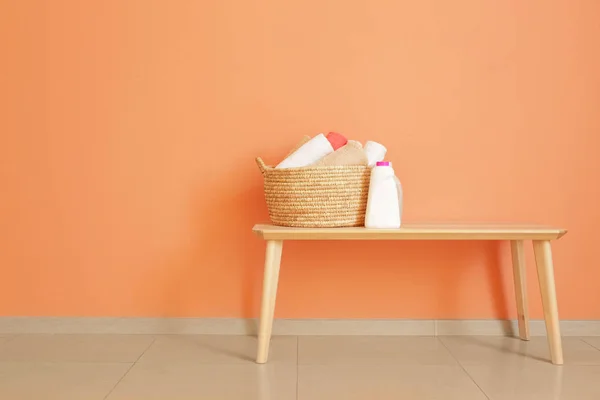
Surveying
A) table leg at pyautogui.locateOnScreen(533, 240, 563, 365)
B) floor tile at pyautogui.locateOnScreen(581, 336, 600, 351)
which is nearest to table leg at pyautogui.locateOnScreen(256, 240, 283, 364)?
table leg at pyautogui.locateOnScreen(533, 240, 563, 365)

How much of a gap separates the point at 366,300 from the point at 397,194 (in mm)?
434

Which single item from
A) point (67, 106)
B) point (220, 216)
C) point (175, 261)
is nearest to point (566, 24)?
point (220, 216)

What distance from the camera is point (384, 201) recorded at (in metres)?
1.78

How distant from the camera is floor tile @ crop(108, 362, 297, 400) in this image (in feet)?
4.97

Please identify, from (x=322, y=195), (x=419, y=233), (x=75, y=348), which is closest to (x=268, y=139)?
(x=322, y=195)

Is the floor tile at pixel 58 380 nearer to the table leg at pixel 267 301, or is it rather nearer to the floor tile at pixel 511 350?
the table leg at pixel 267 301

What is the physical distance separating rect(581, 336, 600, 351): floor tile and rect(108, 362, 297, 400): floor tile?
91cm

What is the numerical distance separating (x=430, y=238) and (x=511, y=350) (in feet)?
1.45

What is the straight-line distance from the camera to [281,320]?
6.91 ft

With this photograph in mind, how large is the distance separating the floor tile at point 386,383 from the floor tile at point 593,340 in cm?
52

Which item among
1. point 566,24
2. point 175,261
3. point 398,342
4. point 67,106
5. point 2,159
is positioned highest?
point 566,24

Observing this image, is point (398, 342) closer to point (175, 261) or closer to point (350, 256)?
point (350, 256)

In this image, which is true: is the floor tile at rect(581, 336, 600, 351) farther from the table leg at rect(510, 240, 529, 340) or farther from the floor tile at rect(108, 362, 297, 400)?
the floor tile at rect(108, 362, 297, 400)

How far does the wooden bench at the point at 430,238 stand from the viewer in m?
1.74
